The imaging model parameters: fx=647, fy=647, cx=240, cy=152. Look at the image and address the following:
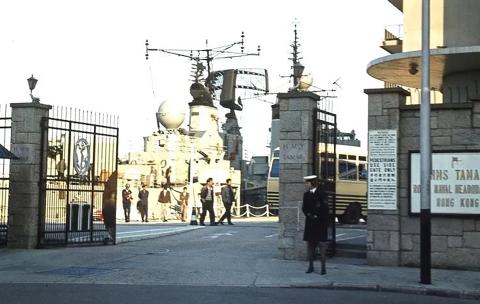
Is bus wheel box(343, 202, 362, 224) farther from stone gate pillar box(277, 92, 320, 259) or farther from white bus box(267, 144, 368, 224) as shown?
stone gate pillar box(277, 92, 320, 259)

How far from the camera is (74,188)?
17.5 m

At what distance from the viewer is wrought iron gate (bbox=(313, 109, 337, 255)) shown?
1526cm

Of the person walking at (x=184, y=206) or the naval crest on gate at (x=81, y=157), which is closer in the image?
the naval crest on gate at (x=81, y=157)

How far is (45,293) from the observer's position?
1017 centimetres

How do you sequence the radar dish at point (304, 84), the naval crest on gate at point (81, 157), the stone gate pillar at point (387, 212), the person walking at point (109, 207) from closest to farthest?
the stone gate pillar at point (387, 212) → the naval crest on gate at point (81, 157) → the person walking at point (109, 207) → the radar dish at point (304, 84)

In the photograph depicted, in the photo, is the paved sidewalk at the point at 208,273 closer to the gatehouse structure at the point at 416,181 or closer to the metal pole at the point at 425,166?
the metal pole at the point at 425,166

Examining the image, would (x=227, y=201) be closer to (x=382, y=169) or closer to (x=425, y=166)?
(x=382, y=169)

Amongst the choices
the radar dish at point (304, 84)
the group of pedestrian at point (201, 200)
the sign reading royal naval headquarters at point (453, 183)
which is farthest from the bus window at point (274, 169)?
the sign reading royal naval headquarters at point (453, 183)

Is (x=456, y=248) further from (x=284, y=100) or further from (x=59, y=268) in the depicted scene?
(x=59, y=268)

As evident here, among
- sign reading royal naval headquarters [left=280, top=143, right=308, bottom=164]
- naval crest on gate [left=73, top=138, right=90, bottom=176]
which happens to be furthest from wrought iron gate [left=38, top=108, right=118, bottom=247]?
sign reading royal naval headquarters [left=280, top=143, right=308, bottom=164]

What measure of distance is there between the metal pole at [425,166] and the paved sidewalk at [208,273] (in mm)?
429

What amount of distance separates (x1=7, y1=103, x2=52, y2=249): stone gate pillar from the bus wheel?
14399 millimetres

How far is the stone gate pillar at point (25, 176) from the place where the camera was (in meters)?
16.2

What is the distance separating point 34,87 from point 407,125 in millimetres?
9763
